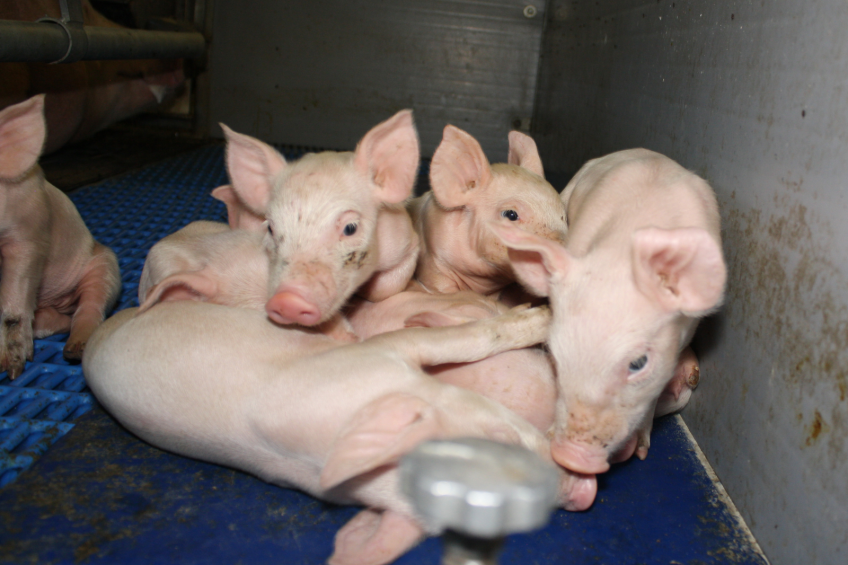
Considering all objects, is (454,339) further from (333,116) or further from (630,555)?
(333,116)

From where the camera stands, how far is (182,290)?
2.57 metres

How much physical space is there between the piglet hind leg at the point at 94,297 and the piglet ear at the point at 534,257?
186cm

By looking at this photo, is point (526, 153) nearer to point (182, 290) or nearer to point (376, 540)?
point (182, 290)

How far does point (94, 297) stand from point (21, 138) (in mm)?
769

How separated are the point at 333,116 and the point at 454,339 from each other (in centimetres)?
556

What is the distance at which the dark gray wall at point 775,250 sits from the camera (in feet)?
5.55

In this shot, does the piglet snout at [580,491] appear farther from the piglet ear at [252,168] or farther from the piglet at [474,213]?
the piglet ear at [252,168]

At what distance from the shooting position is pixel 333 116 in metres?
7.35

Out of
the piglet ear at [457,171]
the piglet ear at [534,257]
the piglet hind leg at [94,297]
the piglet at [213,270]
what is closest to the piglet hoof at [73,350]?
the piglet hind leg at [94,297]

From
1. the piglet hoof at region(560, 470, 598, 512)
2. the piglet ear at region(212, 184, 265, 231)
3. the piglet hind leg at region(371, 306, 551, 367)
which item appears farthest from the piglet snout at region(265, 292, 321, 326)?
the piglet ear at region(212, 184, 265, 231)

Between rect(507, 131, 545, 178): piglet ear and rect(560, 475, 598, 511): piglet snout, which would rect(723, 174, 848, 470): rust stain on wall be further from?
rect(507, 131, 545, 178): piglet ear

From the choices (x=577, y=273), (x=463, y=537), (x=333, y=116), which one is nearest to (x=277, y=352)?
(x=577, y=273)

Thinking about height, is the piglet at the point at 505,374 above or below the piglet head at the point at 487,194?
below

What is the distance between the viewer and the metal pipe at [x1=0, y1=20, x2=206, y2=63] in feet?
11.3
